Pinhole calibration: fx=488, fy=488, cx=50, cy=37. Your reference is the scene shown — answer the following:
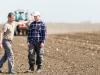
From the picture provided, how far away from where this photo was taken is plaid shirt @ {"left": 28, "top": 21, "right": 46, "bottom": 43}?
1580 centimetres

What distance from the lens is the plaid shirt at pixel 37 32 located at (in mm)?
15805

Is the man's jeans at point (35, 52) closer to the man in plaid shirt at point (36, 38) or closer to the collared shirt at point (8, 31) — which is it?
the man in plaid shirt at point (36, 38)

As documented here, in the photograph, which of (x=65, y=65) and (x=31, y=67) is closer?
(x=31, y=67)

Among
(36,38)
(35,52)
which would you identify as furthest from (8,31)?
(35,52)

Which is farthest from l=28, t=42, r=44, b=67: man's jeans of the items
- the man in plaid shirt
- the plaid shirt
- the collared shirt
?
the collared shirt

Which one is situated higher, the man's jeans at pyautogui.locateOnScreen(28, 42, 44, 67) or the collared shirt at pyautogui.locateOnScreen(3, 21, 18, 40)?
the collared shirt at pyautogui.locateOnScreen(3, 21, 18, 40)

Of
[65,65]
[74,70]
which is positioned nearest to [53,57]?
[65,65]

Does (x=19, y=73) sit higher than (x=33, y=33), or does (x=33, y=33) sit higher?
(x=33, y=33)

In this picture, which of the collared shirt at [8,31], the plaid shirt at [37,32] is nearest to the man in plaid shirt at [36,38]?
the plaid shirt at [37,32]

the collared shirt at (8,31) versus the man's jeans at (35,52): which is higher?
the collared shirt at (8,31)

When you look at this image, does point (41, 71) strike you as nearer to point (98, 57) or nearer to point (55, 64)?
point (55, 64)

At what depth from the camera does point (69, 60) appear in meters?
20.3

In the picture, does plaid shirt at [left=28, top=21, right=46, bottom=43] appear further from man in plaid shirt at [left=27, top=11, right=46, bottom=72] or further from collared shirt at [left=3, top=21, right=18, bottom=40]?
collared shirt at [left=3, top=21, right=18, bottom=40]

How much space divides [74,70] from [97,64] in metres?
2.18
